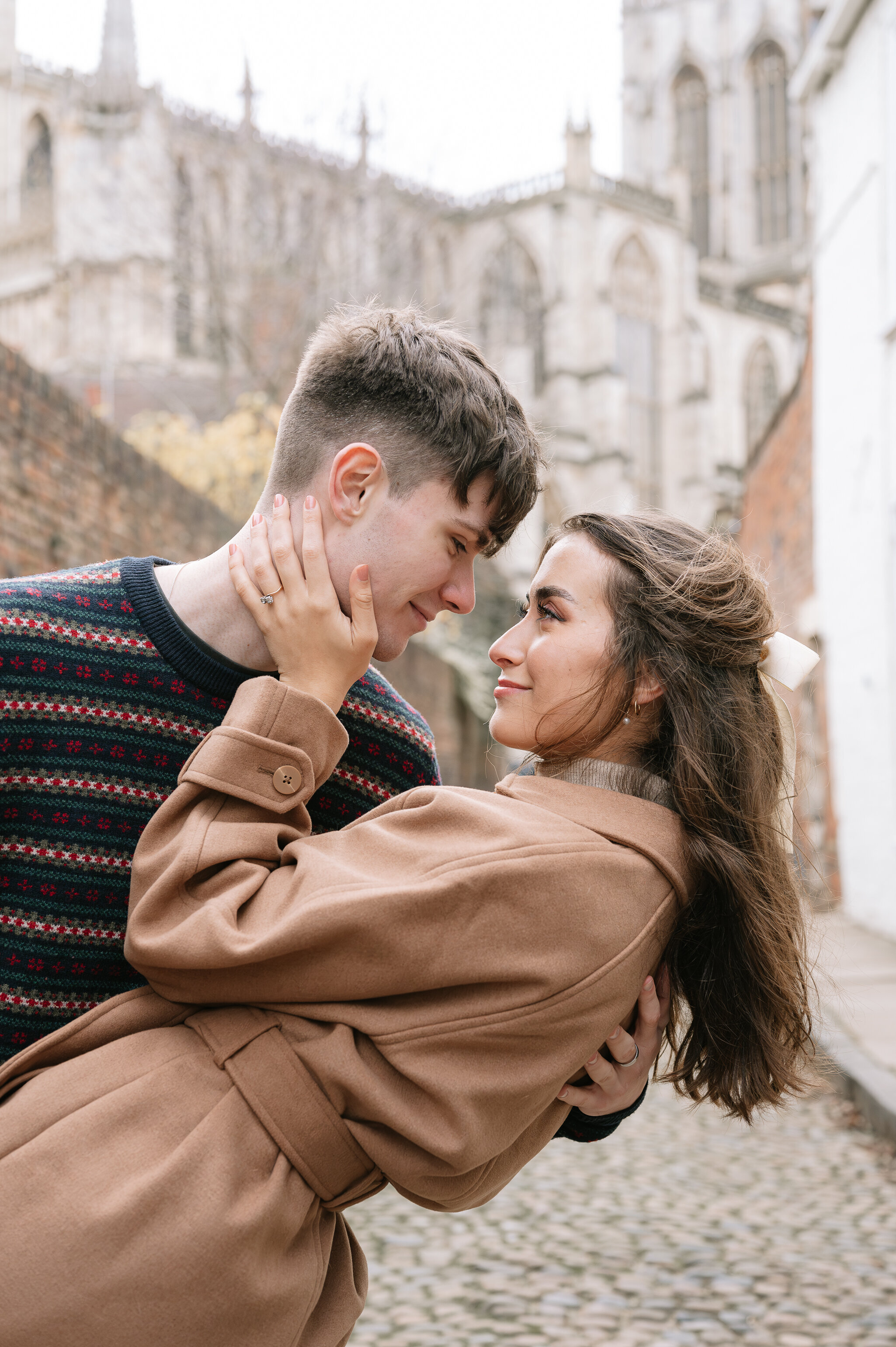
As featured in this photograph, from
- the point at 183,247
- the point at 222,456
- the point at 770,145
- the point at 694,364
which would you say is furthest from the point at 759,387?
the point at 222,456

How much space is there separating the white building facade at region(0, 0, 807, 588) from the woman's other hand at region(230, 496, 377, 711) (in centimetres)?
93

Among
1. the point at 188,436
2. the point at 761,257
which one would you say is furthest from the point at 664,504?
the point at 188,436

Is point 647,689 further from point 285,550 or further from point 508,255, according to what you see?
point 508,255

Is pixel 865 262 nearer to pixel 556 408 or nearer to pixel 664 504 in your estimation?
pixel 556 408

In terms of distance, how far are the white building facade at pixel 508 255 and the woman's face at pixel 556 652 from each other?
56 centimetres

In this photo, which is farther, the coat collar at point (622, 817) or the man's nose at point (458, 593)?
the man's nose at point (458, 593)

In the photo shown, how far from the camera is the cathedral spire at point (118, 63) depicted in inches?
1268

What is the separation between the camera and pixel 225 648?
210 centimetres

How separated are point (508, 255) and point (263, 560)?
157 ft

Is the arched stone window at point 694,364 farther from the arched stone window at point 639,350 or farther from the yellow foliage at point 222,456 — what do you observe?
the yellow foliage at point 222,456

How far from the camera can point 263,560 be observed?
2.02 meters

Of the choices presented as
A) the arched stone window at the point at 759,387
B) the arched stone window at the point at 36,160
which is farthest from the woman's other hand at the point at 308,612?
the arched stone window at the point at 759,387

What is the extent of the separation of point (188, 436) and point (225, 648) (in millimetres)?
16657

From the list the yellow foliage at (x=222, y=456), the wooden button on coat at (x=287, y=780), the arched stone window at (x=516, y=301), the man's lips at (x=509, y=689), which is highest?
the arched stone window at (x=516, y=301)
